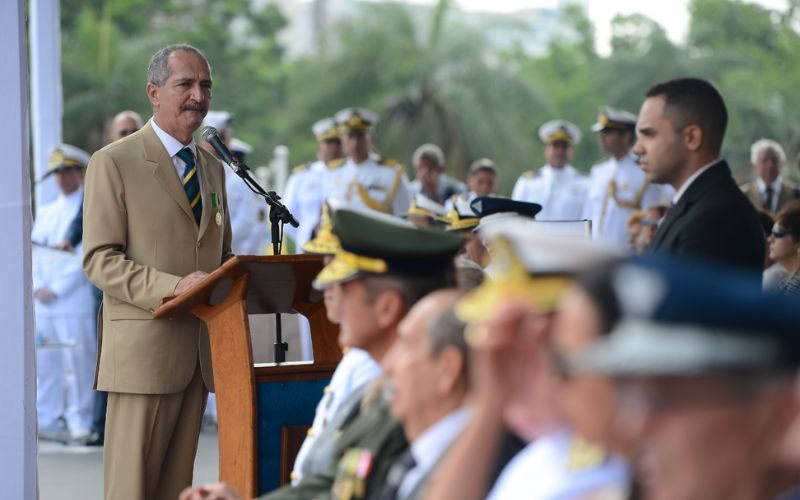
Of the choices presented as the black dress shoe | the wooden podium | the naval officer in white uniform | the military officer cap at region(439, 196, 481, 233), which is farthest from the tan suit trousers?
the naval officer in white uniform

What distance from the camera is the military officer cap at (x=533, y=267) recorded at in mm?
1743

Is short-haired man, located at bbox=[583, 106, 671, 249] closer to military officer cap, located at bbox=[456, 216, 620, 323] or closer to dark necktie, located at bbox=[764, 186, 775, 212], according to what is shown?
dark necktie, located at bbox=[764, 186, 775, 212]

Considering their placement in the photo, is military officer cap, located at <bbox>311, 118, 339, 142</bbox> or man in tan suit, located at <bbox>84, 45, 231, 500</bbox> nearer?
man in tan suit, located at <bbox>84, 45, 231, 500</bbox>

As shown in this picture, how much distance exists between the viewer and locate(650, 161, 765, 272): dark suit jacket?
404 centimetres

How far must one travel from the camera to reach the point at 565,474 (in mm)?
1950

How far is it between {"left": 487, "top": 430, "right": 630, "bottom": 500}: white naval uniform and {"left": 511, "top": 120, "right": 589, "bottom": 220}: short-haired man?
376 inches

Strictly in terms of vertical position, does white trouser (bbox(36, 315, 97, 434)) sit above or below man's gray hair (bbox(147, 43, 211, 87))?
below

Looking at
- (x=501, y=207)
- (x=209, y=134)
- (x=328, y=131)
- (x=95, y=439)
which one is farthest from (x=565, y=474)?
(x=328, y=131)

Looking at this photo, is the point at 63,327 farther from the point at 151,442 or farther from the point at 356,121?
the point at 151,442

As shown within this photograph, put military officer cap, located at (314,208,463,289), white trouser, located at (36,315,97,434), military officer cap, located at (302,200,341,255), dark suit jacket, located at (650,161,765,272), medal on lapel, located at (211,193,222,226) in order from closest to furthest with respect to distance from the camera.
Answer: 1. military officer cap, located at (314,208,463,289)
2. military officer cap, located at (302,200,341,255)
3. dark suit jacket, located at (650,161,765,272)
4. medal on lapel, located at (211,193,222,226)
5. white trouser, located at (36,315,97,434)

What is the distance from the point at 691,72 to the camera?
31219 millimetres

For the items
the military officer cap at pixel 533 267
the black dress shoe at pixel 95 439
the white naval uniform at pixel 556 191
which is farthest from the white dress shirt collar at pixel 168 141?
the white naval uniform at pixel 556 191

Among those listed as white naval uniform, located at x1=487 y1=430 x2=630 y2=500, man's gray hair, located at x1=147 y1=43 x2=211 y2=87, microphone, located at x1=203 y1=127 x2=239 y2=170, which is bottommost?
white naval uniform, located at x1=487 y1=430 x2=630 y2=500

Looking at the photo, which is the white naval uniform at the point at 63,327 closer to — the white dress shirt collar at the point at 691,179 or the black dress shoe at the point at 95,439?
the black dress shoe at the point at 95,439
